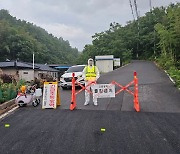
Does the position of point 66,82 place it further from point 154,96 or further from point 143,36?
point 143,36

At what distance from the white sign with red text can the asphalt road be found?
1.04ft

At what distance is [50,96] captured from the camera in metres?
8.60

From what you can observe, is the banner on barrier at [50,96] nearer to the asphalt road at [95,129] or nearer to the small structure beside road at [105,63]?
the asphalt road at [95,129]

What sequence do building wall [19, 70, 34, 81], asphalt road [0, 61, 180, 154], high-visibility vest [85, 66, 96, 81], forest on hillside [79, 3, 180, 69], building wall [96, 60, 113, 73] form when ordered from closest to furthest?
asphalt road [0, 61, 180, 154] < high-visibility vest [85, 66, 96, 81] < building wall [19, 70, 34, 81] < building wall [96, 60, 113, 73] < forest on hillside [79, 3, 180, 69]

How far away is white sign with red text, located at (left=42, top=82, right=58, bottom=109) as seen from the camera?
8468 mm

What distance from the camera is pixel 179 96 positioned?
9898 millimetres

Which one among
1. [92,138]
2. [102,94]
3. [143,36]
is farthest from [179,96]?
[143,36]

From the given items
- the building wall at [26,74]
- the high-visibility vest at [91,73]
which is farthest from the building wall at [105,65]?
the high-visibility vest at [91,73]

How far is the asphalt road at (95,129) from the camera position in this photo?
4688mm

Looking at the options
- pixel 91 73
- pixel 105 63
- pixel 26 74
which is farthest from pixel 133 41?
pixel 91 73

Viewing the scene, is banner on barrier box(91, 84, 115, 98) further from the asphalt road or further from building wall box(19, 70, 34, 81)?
building wall box(19, 70, 34, 81)

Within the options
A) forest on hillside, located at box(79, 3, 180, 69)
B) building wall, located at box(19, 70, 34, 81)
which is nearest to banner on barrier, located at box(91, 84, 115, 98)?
building wall, located at box(19, 70, 34, 81)

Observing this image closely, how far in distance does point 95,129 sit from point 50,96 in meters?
3.33

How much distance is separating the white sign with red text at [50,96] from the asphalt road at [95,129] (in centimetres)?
32
